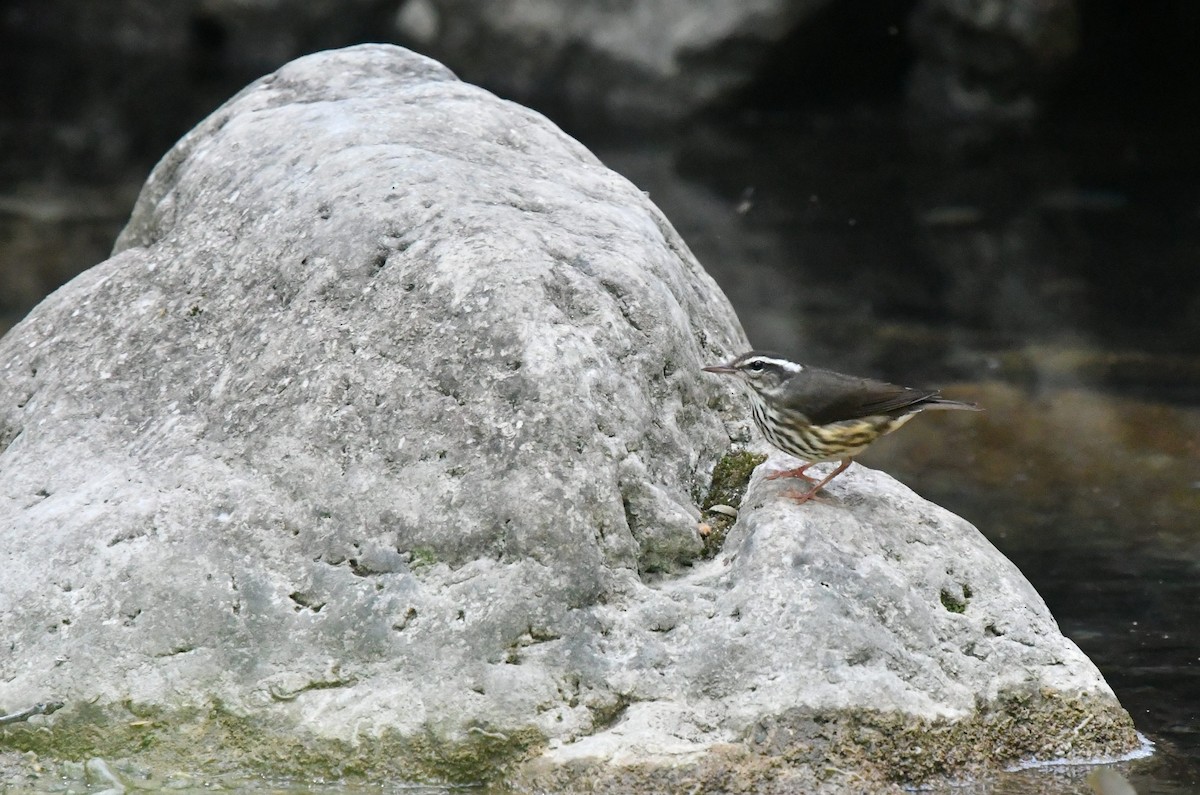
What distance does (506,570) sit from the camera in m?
4.99

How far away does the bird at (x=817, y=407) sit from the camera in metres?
5.30

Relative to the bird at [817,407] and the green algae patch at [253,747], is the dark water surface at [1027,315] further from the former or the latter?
the green algae patch at [253,747]

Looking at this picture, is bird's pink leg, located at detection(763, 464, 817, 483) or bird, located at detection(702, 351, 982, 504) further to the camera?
bird's pink leg, located at detection(763, 464, 817, 483)

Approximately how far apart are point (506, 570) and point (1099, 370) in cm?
801

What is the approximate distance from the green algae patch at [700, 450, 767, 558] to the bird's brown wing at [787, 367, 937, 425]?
0.53 metres

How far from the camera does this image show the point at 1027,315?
13.7 m

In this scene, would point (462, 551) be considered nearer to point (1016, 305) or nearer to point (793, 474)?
point (793, 474)

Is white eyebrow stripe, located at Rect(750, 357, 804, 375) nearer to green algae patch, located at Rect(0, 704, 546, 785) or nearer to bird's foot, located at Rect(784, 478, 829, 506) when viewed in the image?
bird's foot, located at Rect(784, 478, 829, 506)

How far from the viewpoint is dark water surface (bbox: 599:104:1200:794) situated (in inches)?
299

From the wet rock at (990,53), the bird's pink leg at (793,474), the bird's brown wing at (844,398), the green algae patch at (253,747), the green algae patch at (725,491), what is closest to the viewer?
the green algae patch at (253,747)

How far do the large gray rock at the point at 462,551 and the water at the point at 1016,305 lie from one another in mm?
660

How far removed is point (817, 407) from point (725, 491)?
589 mm

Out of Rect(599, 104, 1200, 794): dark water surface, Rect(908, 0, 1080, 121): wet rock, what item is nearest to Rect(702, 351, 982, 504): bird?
Rect(599, 104, 1200, 794): dark water surface

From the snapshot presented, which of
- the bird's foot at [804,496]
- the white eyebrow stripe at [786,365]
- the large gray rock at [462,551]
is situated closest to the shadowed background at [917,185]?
the large gray rock at [462,551]
